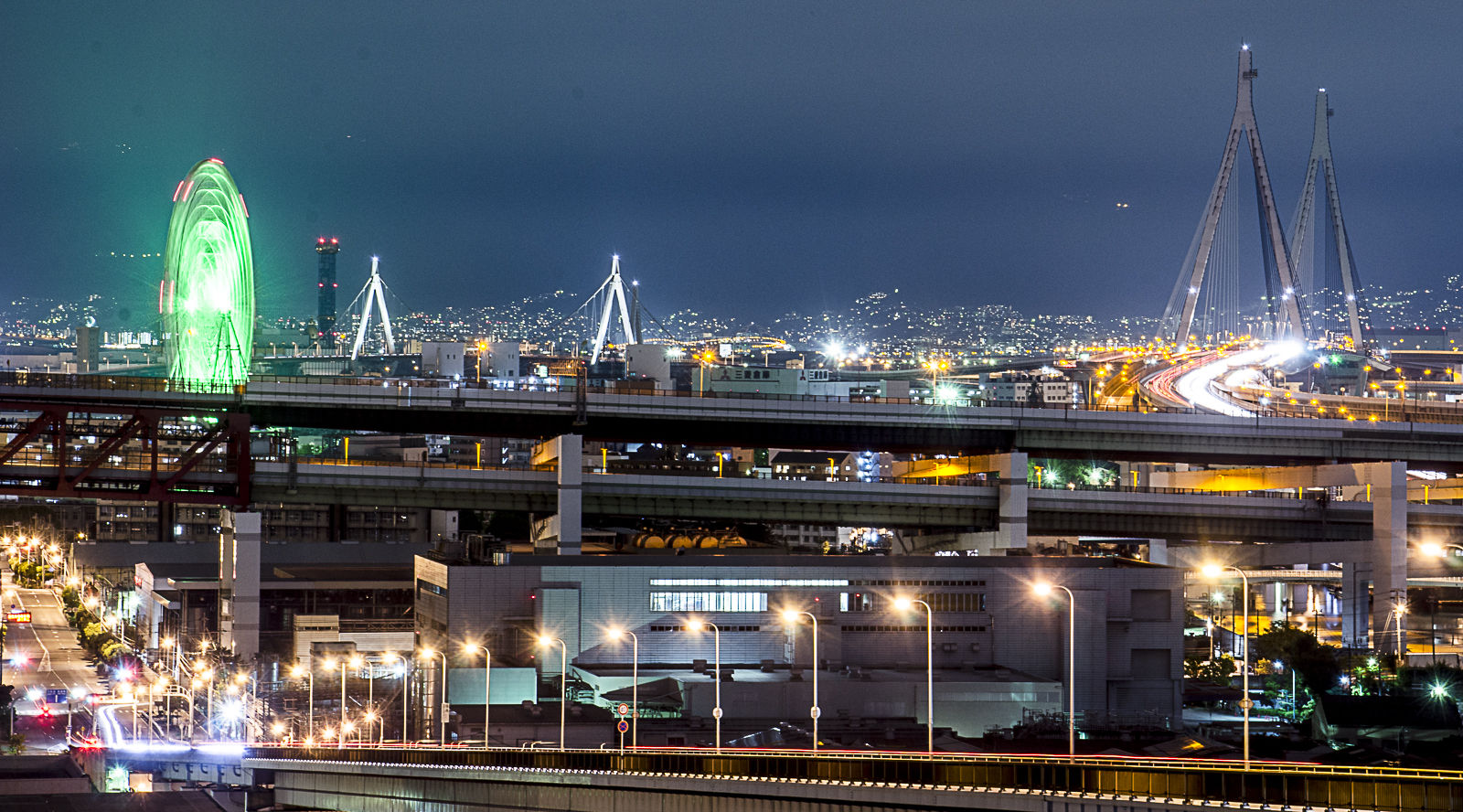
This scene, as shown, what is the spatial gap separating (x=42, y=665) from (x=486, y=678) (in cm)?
2220

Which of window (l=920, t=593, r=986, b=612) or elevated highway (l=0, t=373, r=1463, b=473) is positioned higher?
elevated highway (l=0, t=373, r=1463, b=473)

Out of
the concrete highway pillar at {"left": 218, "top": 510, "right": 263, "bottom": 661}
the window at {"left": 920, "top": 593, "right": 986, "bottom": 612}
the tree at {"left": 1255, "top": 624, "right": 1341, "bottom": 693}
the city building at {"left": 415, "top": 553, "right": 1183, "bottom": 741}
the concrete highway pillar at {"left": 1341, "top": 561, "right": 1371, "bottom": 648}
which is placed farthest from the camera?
the concrete highway pillar at {"left": 1341, "top": 561, "right": 1371, "bottom": 648}

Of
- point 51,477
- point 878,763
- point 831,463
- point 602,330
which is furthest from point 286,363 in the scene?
point 878,763

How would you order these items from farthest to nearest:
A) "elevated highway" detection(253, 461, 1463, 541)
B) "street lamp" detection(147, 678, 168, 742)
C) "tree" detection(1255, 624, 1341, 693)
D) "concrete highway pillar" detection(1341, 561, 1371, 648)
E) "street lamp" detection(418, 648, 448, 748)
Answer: "elevated highway" detection(253, 461, 1463, 541) → "concrete highway pillar" detection(1341, 561, 1371, 648) → "tree" detection(1255, 624, 1341, 693) → "street lamp" detection(147, 678, 168, 742) → "street lamp" detection(418, 648, 448, 748)

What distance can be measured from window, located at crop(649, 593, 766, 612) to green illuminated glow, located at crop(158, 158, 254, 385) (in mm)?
22075

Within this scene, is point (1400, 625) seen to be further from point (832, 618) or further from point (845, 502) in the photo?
point (832, 618)

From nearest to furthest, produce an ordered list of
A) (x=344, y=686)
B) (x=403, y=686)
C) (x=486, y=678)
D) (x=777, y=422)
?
(x=344, y=686) → (x=403, y=686) → (x=486, y=678) → (x=777, y=422)

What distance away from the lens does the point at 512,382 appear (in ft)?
266

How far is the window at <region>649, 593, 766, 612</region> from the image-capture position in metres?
47.9

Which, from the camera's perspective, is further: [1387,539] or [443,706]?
[1387,539]

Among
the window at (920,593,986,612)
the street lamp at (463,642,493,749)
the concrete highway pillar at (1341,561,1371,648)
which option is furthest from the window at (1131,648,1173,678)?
the street lamp at (463,642,493,749)

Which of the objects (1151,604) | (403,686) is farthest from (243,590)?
(1151,604)

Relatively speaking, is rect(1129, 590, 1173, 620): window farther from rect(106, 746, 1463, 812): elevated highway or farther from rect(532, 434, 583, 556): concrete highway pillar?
rect(106, 746, 1463, 812): elevated highway

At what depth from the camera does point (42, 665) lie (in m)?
58.9
